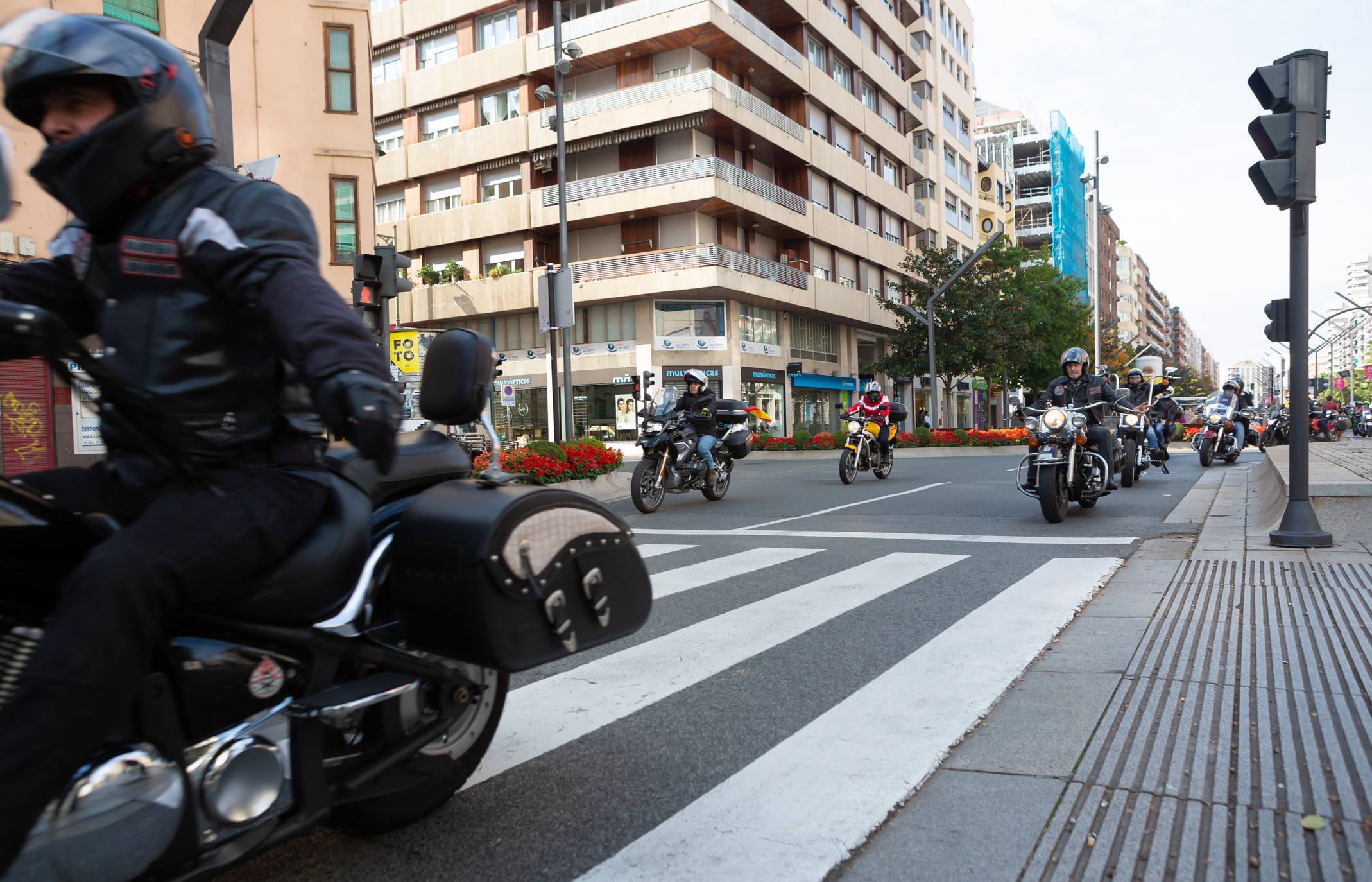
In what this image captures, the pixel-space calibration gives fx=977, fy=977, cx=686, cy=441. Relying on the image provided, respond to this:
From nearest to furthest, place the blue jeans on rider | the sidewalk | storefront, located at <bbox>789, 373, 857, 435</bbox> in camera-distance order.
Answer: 1. the sidewalk
2. the blue jeans on rider
3. storefront, located at <bbox>789, 373, 857, 435</bbox>

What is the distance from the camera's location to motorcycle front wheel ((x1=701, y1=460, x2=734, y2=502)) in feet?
41.0

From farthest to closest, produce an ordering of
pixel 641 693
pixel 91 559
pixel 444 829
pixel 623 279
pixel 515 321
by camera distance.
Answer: pixel 515 321
pixel 623 279
pixel 641 693
pixel 444 829
pixel 91 559

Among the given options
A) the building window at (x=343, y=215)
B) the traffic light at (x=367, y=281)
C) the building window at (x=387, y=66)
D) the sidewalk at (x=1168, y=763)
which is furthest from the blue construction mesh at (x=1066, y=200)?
the sidewalk at (x=1168, y=763)

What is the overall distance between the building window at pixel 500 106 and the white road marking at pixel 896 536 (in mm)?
32756

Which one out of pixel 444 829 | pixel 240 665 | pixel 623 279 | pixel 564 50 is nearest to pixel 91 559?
pixel 240 665

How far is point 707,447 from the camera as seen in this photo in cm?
1211

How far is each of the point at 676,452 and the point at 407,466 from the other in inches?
372

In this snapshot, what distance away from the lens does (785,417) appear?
132 ft

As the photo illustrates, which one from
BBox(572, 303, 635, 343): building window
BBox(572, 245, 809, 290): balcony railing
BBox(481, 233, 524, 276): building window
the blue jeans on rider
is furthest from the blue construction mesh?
the blue jeans on rider

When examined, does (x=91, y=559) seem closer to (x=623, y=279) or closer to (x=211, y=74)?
(x=211, y=74)

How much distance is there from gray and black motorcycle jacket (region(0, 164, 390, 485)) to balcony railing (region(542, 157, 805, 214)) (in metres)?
33.3

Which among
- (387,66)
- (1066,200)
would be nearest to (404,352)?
(387,66)

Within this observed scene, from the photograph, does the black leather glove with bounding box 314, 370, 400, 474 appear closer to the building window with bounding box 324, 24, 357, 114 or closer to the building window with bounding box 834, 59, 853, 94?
the building window with bounding box 324, 24, 357, 114

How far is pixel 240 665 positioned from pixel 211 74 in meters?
6.79
